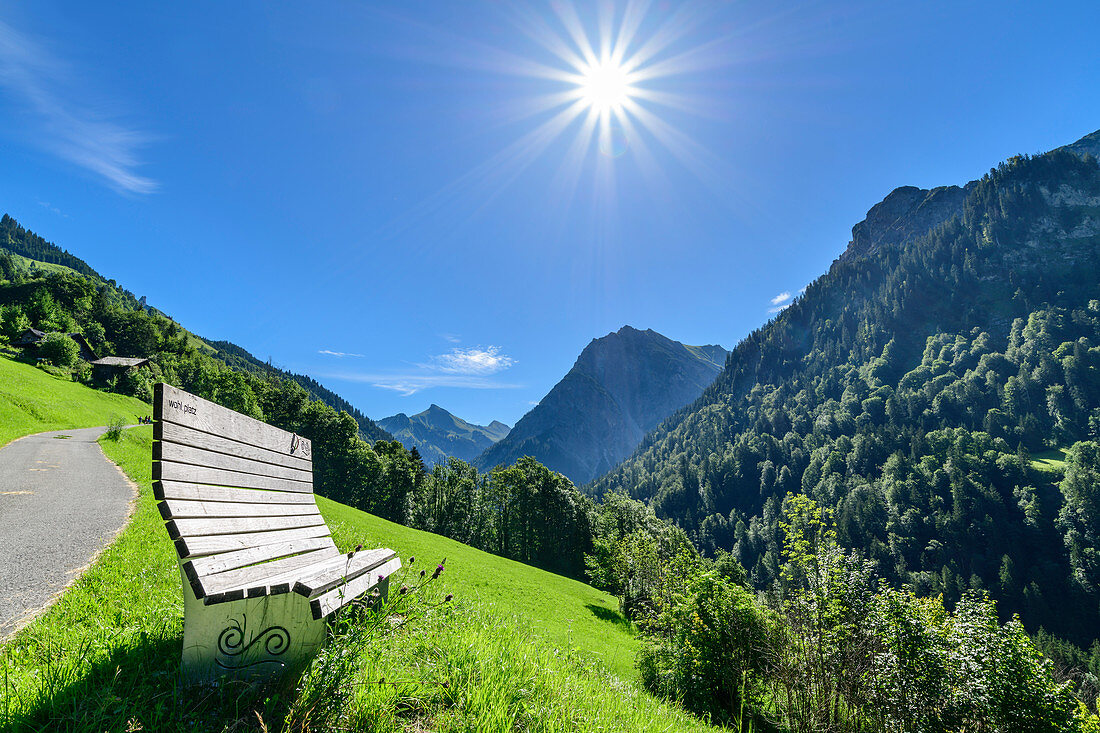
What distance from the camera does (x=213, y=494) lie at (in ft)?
10.5

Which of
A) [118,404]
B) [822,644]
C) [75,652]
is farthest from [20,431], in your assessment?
[822,644]

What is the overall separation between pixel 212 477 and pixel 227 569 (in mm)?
840

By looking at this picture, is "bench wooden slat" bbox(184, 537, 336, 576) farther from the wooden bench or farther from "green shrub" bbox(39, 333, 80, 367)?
"green shrub" bbox(39, 333, 80, 367)

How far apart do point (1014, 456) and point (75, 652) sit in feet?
508

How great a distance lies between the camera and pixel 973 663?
7.82m

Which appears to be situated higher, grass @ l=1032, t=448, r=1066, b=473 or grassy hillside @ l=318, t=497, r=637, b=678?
grass @ l=1032, t=448, r=1066, b=473

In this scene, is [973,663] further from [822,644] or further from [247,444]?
[247,444]

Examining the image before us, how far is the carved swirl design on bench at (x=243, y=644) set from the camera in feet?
9.18

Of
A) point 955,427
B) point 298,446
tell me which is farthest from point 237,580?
point 955,427

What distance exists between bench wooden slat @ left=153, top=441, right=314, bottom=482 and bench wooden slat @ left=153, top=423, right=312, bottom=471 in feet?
0.12

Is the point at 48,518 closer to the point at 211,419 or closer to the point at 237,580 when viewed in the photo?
the point at 211,419

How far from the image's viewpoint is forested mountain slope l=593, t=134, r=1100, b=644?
90875 mm

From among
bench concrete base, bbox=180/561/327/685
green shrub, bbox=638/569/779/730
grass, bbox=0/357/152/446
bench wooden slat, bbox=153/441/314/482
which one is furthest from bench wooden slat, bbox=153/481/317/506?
grass, bbox=0/357/152/446

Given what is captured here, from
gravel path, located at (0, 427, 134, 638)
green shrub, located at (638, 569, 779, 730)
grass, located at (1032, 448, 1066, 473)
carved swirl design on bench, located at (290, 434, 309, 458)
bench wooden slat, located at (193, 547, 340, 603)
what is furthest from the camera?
grass, located at (1032, 448, 1066, 473)
